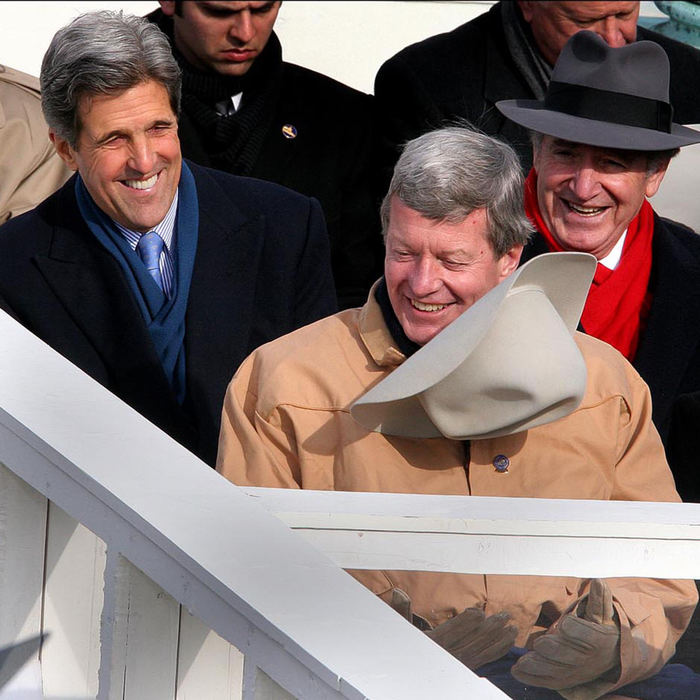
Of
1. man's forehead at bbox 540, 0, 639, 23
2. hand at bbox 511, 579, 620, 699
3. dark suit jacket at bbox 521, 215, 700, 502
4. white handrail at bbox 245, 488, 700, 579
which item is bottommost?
→ dark suit jacket at bbox 521, 215, 700, 502

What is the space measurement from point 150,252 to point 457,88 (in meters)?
1.13

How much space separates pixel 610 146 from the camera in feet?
8.86

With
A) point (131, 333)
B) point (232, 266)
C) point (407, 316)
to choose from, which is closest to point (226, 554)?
point (407, 316)

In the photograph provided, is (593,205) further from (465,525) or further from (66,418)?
(66,418)

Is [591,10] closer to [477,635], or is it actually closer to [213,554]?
[477,635]

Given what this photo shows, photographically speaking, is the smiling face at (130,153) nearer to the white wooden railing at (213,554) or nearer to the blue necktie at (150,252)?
the blue necktie at (150,252)

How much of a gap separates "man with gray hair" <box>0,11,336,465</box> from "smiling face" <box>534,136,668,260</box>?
524mm

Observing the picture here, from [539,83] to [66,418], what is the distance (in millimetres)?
2325

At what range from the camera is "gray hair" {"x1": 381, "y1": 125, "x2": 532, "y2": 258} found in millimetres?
2211

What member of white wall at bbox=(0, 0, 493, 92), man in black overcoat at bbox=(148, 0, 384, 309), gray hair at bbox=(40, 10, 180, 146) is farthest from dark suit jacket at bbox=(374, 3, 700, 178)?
white wall at bbox=(0, 0, 493, 92)

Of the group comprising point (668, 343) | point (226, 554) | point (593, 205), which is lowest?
point (668, 343)

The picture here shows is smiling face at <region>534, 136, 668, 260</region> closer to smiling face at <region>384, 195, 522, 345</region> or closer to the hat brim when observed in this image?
the hat brim

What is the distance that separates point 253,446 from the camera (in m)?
2.12

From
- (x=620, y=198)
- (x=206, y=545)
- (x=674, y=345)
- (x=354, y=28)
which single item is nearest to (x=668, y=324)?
(x=674, y=345)
